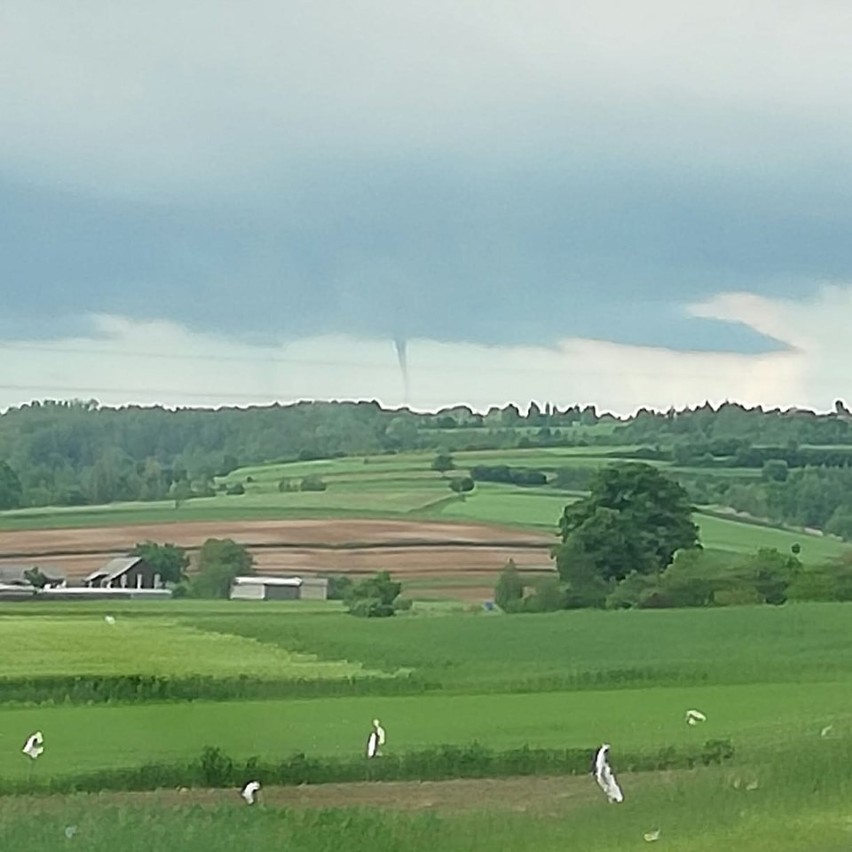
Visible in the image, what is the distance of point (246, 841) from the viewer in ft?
17.5

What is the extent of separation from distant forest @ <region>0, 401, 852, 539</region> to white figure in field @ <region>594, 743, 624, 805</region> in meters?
0.86

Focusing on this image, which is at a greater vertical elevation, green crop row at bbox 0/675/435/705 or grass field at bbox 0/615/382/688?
grass field at bbox 0/615/382/688

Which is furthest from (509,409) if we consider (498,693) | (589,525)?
(498,693)

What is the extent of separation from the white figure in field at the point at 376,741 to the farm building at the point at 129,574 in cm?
80

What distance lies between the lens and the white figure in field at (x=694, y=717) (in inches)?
229

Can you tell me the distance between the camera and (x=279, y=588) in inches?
228

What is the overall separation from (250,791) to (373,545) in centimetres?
87

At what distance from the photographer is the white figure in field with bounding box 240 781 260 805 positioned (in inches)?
215

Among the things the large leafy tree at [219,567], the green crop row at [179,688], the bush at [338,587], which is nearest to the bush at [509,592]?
the green crop row at [179,688]

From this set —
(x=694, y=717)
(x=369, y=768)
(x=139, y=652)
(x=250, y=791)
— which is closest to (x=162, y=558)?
(x=139, y=652)

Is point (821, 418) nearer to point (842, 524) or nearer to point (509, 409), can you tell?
point (842, 524)

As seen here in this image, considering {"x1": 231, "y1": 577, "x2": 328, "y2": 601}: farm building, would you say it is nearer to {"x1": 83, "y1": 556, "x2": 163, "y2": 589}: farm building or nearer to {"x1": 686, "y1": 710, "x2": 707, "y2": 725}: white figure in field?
{"x1": 83, "y1": 556, "x2": 163, "y2": 589}: farm building

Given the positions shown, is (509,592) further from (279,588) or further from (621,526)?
(279,588)

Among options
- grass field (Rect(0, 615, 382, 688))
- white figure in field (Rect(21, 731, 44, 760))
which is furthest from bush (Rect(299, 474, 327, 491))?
white figure in field (Rect(21, 731, 44, 760))
